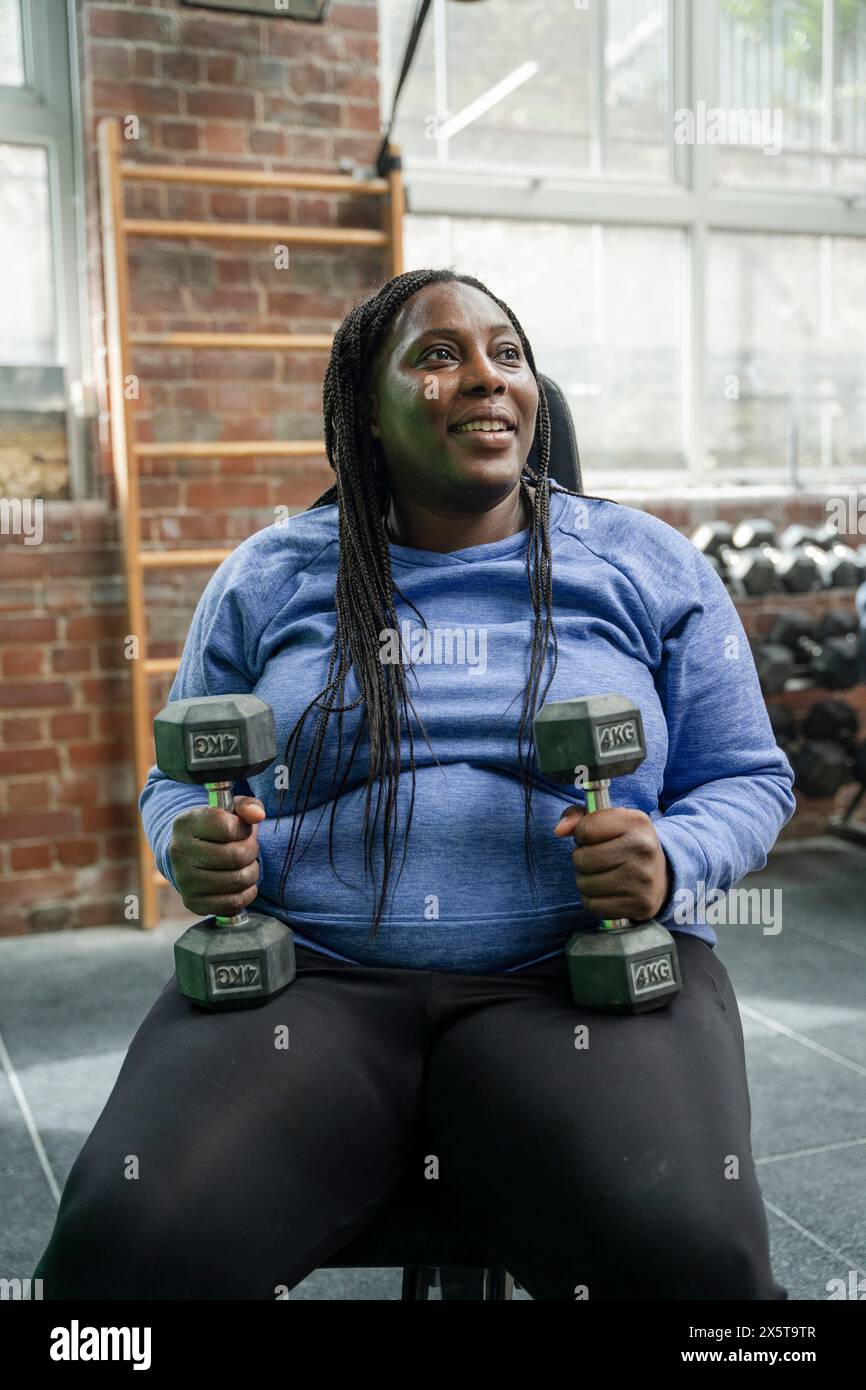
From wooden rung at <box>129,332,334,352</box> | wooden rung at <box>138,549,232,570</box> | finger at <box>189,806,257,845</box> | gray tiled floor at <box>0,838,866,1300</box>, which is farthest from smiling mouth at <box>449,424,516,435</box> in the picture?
wooden rung at <box>138,549,232,570</box>

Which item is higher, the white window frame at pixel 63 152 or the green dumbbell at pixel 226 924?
the white window frame at pixel 63 152

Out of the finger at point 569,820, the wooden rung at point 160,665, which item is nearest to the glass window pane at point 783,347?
the wooden rung at point 160,665

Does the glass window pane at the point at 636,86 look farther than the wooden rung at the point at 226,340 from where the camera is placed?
Yes

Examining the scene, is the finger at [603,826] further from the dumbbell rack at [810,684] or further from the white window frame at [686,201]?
the white window frame at [686,201]

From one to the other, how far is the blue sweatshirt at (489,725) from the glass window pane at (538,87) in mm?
2670

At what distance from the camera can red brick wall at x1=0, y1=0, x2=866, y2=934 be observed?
3.13 meters

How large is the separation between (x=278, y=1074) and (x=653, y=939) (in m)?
0.33

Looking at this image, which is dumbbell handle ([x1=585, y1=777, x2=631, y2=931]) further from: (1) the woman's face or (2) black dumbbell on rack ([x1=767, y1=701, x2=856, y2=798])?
(2) black dumbbell on rack ([x1=767, y1=701, x2=856, y2=798])

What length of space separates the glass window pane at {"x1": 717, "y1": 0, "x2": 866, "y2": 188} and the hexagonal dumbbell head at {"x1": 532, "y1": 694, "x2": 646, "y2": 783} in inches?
135

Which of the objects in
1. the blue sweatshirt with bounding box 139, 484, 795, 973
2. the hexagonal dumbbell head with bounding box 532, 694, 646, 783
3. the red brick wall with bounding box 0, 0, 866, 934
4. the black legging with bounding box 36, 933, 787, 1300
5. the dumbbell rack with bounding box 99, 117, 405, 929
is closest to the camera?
the black legging with bounding box 36, 933, 787, 1300

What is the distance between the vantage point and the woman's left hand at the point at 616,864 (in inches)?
41.4
